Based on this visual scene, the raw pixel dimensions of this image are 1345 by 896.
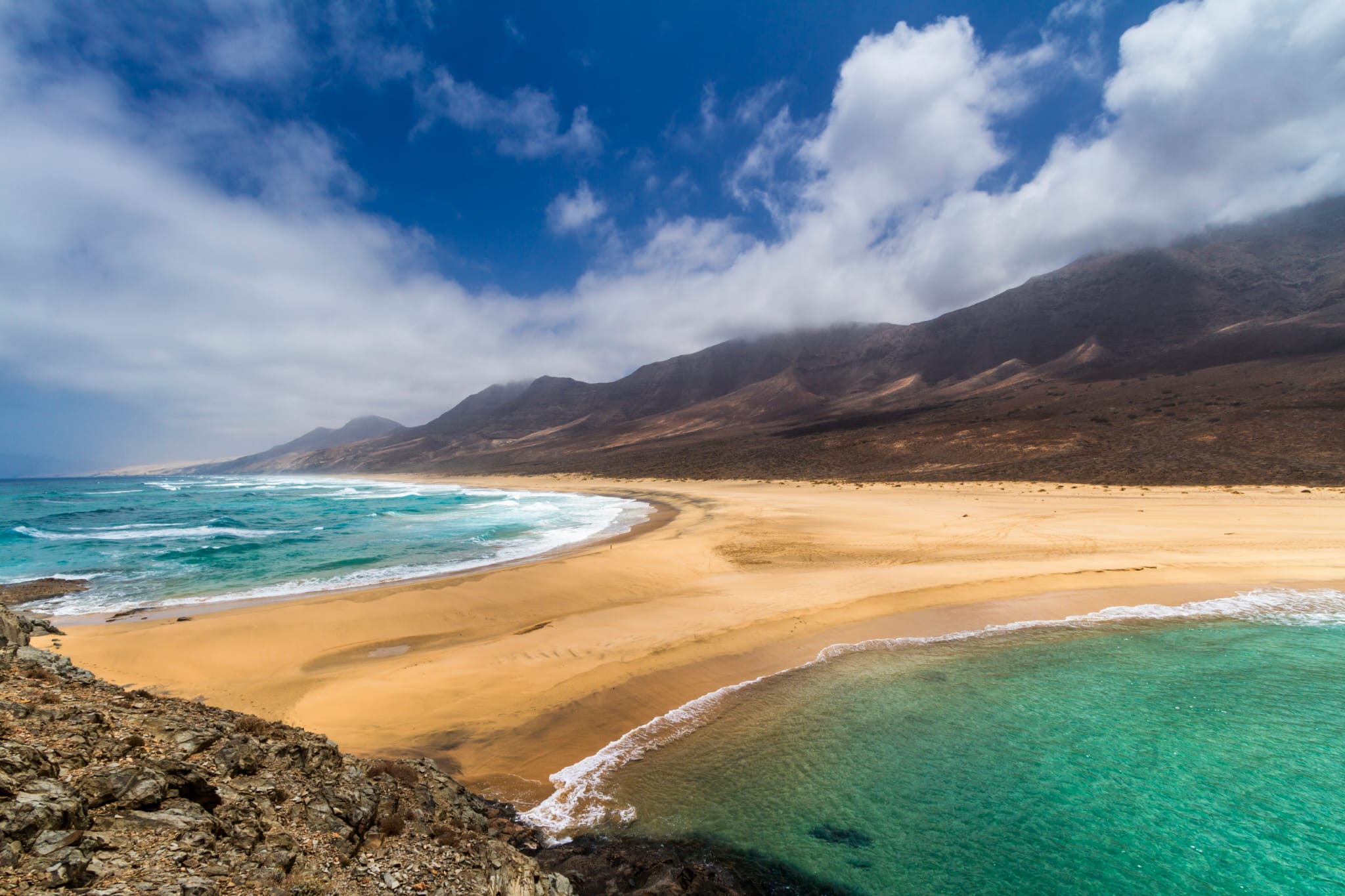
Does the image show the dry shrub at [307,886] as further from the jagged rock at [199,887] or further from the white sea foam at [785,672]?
the white sea foam at [785,672]

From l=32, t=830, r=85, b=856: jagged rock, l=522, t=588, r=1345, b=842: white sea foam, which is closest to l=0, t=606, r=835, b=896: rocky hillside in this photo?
l=32, t=830, r=85, b=856: jagged rock

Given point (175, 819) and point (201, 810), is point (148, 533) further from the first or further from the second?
point (175, 819)

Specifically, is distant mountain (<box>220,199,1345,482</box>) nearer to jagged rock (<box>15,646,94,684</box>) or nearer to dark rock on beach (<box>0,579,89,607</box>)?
jagged rock (<box>15,646,94,684</box>)

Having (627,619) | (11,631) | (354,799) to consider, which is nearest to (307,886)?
(354,799)

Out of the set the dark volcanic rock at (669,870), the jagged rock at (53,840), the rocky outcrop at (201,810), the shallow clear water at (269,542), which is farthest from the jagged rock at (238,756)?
the shallow clear water at (269,542)

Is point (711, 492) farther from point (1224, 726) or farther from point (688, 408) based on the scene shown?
point (688, 408)
